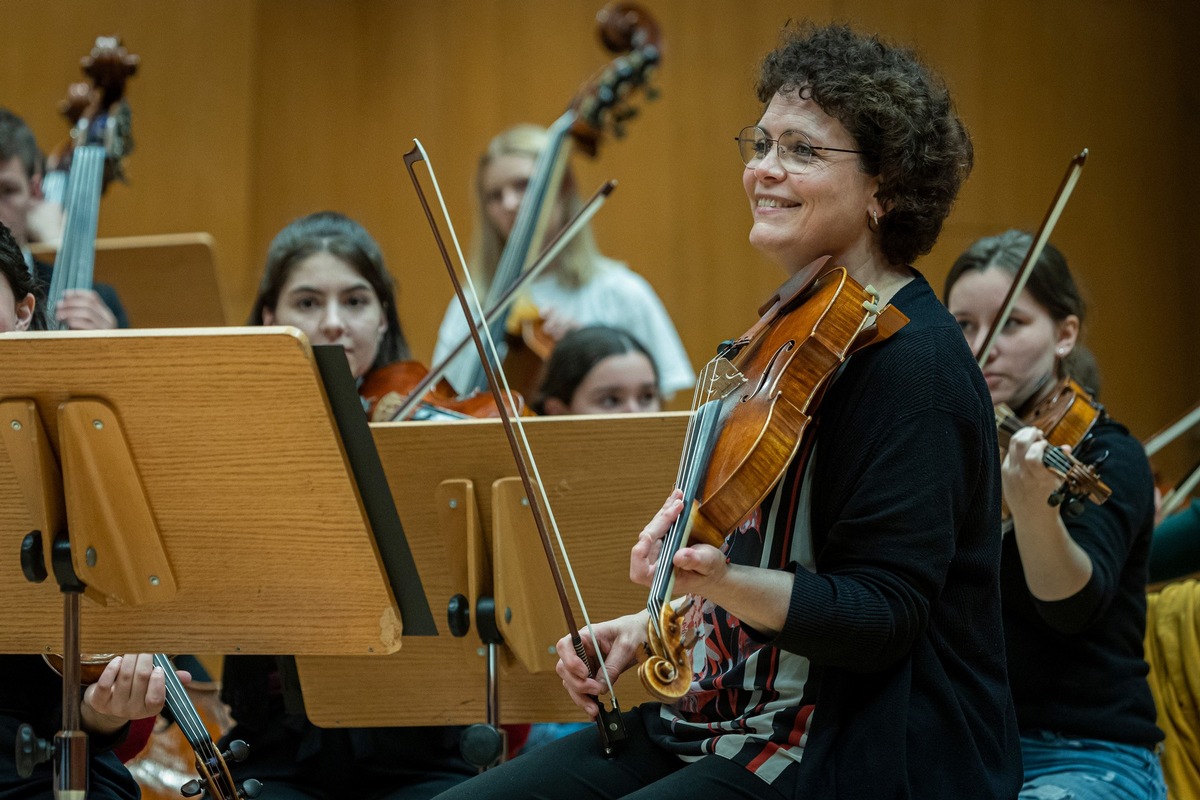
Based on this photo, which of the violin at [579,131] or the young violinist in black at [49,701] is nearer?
the young violinist in black at [49,701]

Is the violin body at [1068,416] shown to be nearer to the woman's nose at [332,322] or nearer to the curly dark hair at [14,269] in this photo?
the woman's nose at [332,322]

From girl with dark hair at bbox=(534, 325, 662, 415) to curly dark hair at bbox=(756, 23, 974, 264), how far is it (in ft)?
4.24

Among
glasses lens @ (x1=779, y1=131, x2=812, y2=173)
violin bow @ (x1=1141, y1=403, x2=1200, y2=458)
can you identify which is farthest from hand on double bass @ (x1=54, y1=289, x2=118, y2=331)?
violin bow @ (x1=1141, y1=403, x2=1200, y2=458)

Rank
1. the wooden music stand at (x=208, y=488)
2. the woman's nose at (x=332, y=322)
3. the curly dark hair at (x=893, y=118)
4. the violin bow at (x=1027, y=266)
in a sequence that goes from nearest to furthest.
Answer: the wooden music stand at (x=208, y=488)
the curly dark hair at (x=893, y=118)
the violin bow at (x=1027, y=266)
the woman's nose at (x=332, y=322)

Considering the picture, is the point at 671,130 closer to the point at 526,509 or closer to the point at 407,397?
the point at 407,397

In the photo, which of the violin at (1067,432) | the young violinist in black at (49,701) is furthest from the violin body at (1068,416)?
the young violinist in black at (49,701)

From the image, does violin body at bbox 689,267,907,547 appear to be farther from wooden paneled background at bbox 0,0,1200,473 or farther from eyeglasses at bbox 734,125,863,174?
wooden paneled background at bbox 0,0,1200,473

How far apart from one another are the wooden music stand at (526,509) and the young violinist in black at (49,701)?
0.37 meters

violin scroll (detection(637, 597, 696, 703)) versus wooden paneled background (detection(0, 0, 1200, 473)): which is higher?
wooden paneled background (detection(0, 0, 1200, 473))

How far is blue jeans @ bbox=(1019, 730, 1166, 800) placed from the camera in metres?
1.74

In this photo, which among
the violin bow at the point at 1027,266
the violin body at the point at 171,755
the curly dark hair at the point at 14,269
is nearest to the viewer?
the curly dark hair at the point at 14,269

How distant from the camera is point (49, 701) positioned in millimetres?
1657

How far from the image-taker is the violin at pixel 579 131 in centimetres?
315

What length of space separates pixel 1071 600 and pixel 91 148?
2.06 metres
